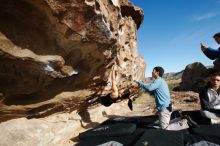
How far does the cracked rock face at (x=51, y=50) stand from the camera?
4.62m

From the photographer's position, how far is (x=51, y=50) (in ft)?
17.9

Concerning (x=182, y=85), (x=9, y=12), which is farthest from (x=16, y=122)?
(x=182, y=85)

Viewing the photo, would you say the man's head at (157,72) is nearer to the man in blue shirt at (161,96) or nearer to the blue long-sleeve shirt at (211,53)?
the man in blue shirt at (161,96)

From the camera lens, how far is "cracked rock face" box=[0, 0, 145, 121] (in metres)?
4.62

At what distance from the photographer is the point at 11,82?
545cm

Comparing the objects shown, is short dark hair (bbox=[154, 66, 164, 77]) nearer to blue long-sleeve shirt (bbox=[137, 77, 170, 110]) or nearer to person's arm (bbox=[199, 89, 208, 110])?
blue long-sleeve shirt (bbox=[137, 77, 170, 110])

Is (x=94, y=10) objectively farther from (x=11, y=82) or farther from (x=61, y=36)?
(x=11, y=82)

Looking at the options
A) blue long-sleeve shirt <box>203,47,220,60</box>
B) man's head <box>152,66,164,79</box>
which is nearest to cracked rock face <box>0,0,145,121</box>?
man's head <box>152,66,164,79</box>

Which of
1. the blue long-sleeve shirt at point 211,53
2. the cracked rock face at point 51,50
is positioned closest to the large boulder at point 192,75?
the blue long-sleeve shirt at point 211,53

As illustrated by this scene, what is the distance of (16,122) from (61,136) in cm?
167

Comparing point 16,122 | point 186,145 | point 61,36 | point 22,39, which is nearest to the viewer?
point 22,39

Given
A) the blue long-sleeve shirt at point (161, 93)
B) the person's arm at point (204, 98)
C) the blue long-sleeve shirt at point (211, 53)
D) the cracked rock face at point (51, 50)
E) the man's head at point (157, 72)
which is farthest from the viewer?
the blue long-sleeve shirt at point (211, 53)

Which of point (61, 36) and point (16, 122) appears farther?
point (16, 122)

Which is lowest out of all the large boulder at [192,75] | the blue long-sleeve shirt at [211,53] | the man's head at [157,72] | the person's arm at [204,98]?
the person's arm at [204,98]
